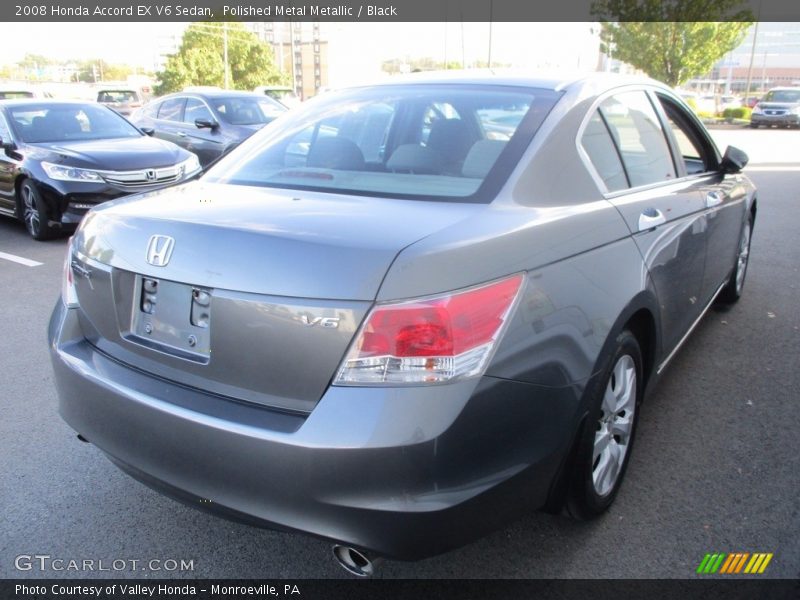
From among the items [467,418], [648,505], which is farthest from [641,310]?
[467,418]

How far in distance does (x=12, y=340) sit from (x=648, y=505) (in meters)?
4.03

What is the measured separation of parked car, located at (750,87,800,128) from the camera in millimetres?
28609

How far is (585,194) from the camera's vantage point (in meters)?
2.45

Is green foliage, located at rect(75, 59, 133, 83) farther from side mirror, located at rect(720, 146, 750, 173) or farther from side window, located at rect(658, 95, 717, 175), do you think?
side mirror, located at rect(720, 146, 750, 173)

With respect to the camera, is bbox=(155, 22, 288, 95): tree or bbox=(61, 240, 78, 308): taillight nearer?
bbox=(61, 240, 78, 308): taillight

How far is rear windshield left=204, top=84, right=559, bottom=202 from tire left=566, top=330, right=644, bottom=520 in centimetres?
77

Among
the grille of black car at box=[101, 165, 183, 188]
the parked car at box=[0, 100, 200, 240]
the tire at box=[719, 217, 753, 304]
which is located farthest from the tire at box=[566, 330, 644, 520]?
the grille of black car at box=[101, 165, 183, 188]

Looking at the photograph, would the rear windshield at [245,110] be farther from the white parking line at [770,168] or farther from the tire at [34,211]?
the white parking line at [770,168]

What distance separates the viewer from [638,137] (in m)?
3.15

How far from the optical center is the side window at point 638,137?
9.53 feet

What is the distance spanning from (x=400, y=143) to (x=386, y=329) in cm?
143

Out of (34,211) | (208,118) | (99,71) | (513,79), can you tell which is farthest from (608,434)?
(99,71)

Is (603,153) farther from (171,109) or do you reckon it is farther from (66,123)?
(171,109)

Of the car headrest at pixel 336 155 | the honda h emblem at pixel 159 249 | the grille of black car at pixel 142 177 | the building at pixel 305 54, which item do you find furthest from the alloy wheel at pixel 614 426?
the building at pixel 305 54
